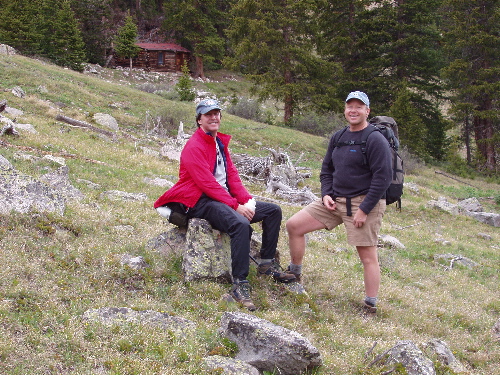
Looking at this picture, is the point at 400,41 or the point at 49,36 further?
the point at 49,36

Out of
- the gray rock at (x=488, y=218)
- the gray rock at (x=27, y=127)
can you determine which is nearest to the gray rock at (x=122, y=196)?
the gray rock at (x=27, y=127)

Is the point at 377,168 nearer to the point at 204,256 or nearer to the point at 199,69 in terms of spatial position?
the point at 204,256

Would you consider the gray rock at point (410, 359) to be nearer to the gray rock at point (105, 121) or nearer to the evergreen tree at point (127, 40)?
the gray rock at point (105, 121)

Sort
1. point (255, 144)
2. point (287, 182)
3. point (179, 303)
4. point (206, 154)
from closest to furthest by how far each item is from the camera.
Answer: point (179, 303) < point (206, 154) < point (287, 182) < point (255, 144)

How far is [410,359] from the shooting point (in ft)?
12.8

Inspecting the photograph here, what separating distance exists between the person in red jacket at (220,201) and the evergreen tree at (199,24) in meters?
42.4

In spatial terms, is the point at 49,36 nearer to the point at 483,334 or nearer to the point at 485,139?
the point at 485,139

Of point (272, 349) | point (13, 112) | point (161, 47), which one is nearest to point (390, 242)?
point (272, 349)

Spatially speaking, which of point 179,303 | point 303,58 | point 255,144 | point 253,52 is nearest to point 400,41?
point 303,58

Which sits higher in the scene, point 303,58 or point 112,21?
point 112,21

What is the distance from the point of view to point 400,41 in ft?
101

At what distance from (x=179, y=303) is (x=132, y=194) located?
172 inches

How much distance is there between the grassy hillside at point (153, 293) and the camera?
3.55m

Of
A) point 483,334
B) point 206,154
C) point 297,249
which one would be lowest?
point 483,334
